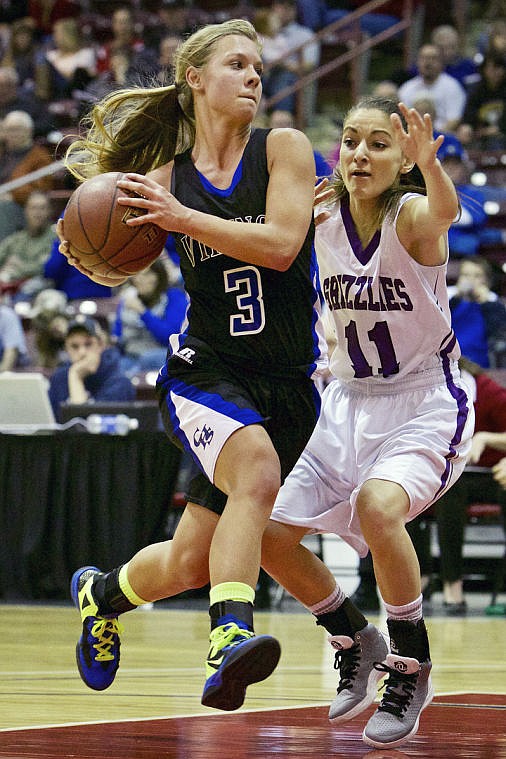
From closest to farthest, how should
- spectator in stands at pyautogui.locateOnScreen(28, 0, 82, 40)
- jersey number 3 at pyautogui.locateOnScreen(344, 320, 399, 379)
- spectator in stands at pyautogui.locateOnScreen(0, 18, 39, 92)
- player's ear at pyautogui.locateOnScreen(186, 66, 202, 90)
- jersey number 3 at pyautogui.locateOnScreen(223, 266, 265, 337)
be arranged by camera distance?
jersey number 3 at pyautogui.locateOnScreen(223, 266, 265, 337)
player's ear at pyautogui.locateOnScreen(186, 66, 202, 90)
jersey number 3 at pyautogui.locateOnScreen(344, 320, 399, 379)
spectator in stands at pyautogui.locateOnScreen(0, 18, 39, 92)
spectator in stands at pyautogui.locateOnScreen(28, 0, 82, 40)

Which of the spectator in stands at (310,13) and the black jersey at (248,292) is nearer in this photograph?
the black jersey at (248,292)

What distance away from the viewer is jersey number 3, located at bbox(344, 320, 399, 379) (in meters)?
3.51

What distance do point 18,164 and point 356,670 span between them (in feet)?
32.5

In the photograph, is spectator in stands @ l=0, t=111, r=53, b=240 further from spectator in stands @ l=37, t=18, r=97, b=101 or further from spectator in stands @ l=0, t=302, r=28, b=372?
spectator in stands @ l=0, t=302, r=28, b=372

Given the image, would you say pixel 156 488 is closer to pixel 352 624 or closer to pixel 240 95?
pixel 352 624

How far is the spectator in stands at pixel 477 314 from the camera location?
27.8ft

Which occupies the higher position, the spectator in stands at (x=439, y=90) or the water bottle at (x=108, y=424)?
the spectator in stands at (x=439, y=90)

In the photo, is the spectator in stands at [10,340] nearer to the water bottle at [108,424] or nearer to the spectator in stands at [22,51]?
the water bottle at [108,424]

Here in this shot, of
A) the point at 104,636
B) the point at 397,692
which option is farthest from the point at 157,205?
the point at 397,692

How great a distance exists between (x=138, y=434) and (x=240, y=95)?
4092 millimetres

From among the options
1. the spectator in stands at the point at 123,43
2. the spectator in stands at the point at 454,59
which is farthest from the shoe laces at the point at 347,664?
the spectator in stands at the point at 123,43

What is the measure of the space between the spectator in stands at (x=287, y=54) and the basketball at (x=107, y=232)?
978 cm

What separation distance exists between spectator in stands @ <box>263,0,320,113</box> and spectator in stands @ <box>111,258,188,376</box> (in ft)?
13.4

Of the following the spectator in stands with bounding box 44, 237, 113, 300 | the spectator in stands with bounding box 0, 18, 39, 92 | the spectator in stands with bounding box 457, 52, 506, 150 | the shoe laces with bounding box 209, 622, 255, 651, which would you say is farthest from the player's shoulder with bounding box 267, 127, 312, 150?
the spectator in stands with bounding box 0, 18, 39, 92
